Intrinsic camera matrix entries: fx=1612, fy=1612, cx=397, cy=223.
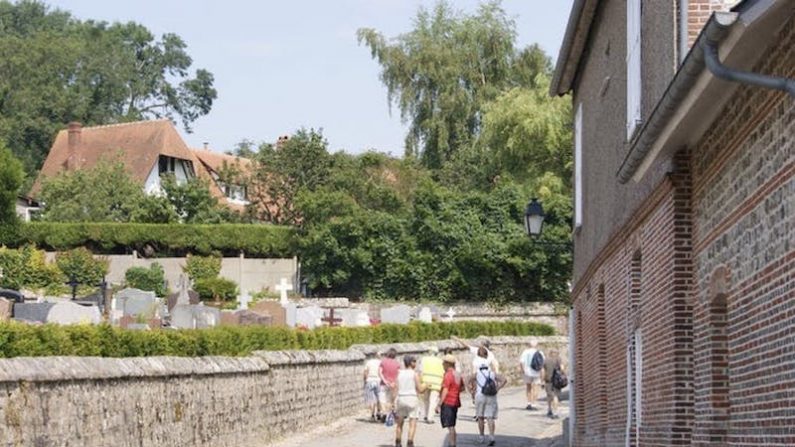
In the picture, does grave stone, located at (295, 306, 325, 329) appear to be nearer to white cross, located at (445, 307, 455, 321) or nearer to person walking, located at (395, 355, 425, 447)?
person walking, located at (395, 355, 425, 447)

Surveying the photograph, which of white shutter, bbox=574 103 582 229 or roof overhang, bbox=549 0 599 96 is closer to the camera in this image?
roof overhang, bbox=549 0 599 96

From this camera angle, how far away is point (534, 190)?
59.8m

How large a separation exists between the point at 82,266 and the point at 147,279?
317 cm

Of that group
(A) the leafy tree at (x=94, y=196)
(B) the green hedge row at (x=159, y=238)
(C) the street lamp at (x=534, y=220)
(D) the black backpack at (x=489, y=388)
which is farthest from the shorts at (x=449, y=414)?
(A) the leafy tree at (x=94, y=196)

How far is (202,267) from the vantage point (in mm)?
66188

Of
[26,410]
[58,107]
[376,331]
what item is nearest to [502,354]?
[376,331]

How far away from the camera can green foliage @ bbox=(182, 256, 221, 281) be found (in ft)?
216

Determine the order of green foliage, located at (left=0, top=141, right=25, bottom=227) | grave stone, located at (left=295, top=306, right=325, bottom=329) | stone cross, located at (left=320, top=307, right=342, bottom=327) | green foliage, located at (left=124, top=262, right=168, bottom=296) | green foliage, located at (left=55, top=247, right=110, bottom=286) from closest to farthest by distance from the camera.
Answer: grave stone, located at (left=295, top=306, right=325, bottom=329) → stone cross, located at (left=320, top=307, right=342, bottom=327) → green foliage, located at (left=124, top=262, right=168, bottom=296) → green foliage, located at (left=55, top=247, right=110, bottom=286) → green foliage, located at (left=0, top=141, right=25, bottom=227)

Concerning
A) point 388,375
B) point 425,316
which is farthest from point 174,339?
point 425,316

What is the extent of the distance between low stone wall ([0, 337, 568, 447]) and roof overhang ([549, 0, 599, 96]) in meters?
6.55

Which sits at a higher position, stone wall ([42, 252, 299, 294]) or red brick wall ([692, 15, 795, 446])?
stone wall ([42, 252, 299, 294])

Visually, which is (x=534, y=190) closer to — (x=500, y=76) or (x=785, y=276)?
(x=500, y=76)

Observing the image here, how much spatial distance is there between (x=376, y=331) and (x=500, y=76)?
33922mm

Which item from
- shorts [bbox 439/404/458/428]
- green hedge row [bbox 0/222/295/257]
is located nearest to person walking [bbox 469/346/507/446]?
shorts [bbox 439/404/458/428]
